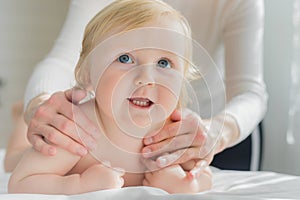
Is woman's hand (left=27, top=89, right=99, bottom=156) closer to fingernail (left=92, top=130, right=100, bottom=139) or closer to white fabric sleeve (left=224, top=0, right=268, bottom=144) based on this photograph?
fingernail (left=92, top=130, right=100, bottom=139)

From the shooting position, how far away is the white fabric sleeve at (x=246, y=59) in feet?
4.06

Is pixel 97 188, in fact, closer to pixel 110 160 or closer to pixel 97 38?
pixel 110 160

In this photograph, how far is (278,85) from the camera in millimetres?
1819

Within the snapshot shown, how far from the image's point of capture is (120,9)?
0.73 metres

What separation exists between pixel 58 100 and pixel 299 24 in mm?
1024

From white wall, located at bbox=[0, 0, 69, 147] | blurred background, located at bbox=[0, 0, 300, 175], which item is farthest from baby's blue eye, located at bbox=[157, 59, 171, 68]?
white wall, located at bbox=[0, 0, 69, 147]

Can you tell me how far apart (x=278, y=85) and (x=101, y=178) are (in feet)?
3.96

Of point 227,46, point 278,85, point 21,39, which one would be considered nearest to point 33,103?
point 227,46

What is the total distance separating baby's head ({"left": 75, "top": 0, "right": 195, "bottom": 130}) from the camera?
69 cm

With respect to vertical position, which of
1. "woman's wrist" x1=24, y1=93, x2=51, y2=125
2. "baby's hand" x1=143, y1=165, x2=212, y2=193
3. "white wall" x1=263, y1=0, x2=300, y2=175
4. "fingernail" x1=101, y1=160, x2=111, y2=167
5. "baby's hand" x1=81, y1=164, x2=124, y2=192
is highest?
"fingernail" x1=101, y1=160, x2=111, y2=167

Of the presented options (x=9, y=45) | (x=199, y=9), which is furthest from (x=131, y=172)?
(x=9, y=45)

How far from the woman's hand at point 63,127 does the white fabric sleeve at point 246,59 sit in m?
0.47

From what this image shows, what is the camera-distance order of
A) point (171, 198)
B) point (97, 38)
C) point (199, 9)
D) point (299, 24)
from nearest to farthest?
point (171, 198), point (97, 38), point (199, 9), point (299, 24)

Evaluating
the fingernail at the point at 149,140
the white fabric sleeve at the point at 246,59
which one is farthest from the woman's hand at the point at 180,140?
the white fabric sleeve at the point at 246,59
